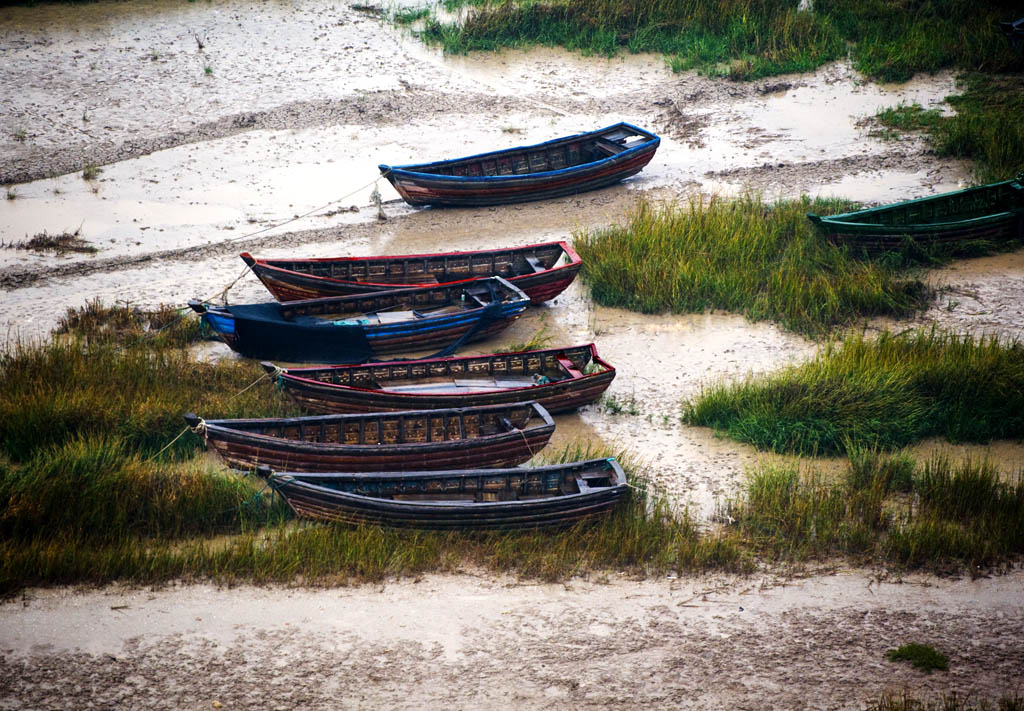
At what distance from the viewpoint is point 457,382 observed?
9961 millimetres

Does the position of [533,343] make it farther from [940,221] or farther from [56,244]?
[56,244]

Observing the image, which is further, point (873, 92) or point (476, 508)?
point (873, 92)

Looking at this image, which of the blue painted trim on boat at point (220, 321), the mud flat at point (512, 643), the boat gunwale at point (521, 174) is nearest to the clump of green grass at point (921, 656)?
the mud flat at point (512, 643)

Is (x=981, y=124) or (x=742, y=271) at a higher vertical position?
(x=981, y=124)

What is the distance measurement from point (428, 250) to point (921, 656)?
8.79 m

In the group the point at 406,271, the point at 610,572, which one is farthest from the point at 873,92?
the point at 610,572

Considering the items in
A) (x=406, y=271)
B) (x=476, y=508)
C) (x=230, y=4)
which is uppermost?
(x=230, y=4)

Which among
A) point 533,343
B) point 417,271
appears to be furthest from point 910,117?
point 417,271

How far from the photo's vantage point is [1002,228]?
42.5 feet

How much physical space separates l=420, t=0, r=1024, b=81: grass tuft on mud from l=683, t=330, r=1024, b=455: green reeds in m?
10.0

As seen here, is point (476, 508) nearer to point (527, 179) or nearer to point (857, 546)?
point (857, 546)

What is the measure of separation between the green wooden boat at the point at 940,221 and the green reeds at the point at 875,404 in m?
2.64

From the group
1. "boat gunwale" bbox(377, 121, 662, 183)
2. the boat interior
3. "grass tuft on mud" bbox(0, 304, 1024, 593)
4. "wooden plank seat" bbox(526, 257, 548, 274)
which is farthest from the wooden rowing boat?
the boat interior

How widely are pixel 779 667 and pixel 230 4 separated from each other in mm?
19592
